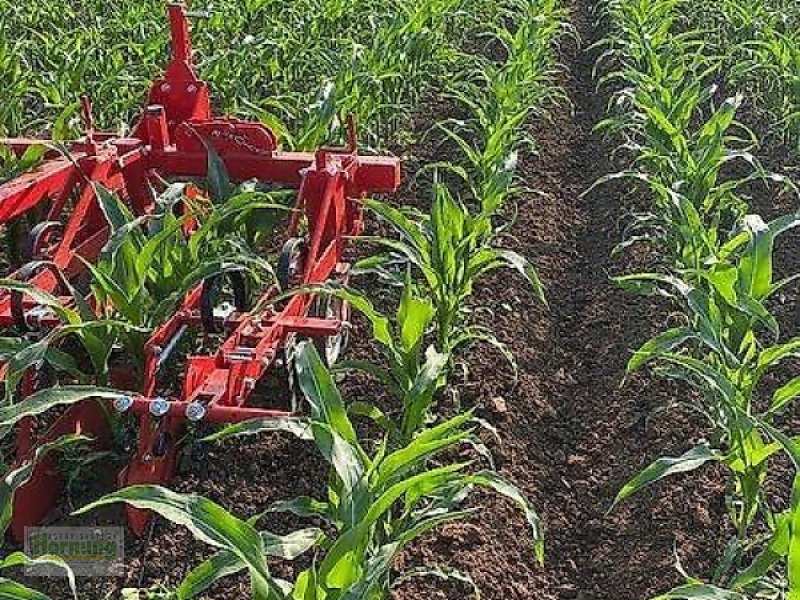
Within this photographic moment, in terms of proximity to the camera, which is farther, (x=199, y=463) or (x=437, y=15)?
(x=437, y=15)

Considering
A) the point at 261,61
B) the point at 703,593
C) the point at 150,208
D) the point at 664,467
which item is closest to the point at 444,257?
the point at 150,208

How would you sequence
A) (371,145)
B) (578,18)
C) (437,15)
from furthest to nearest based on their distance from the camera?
1. (578,18)
2. (437,15)
3. (371,145)

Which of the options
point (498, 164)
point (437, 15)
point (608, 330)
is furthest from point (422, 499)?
point (437, 15)

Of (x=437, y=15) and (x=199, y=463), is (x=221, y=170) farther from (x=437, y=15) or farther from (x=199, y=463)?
(x=437, y=15)

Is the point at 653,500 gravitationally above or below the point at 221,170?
below

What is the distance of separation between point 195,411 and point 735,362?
1.47m

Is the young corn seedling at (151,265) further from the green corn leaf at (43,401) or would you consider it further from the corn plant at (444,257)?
the green corn leaf at (43,401)

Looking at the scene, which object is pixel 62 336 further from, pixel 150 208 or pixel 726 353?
pixel 726 353

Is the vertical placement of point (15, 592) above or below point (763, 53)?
above

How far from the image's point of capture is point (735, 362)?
10.4 feet

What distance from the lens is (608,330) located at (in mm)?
4617

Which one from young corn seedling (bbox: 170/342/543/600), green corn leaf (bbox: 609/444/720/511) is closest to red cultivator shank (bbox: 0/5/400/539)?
young corn seedling (bbox: 170/342/543/600)

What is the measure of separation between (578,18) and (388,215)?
24.2 ft

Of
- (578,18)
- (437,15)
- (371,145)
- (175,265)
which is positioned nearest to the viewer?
(175,265)
